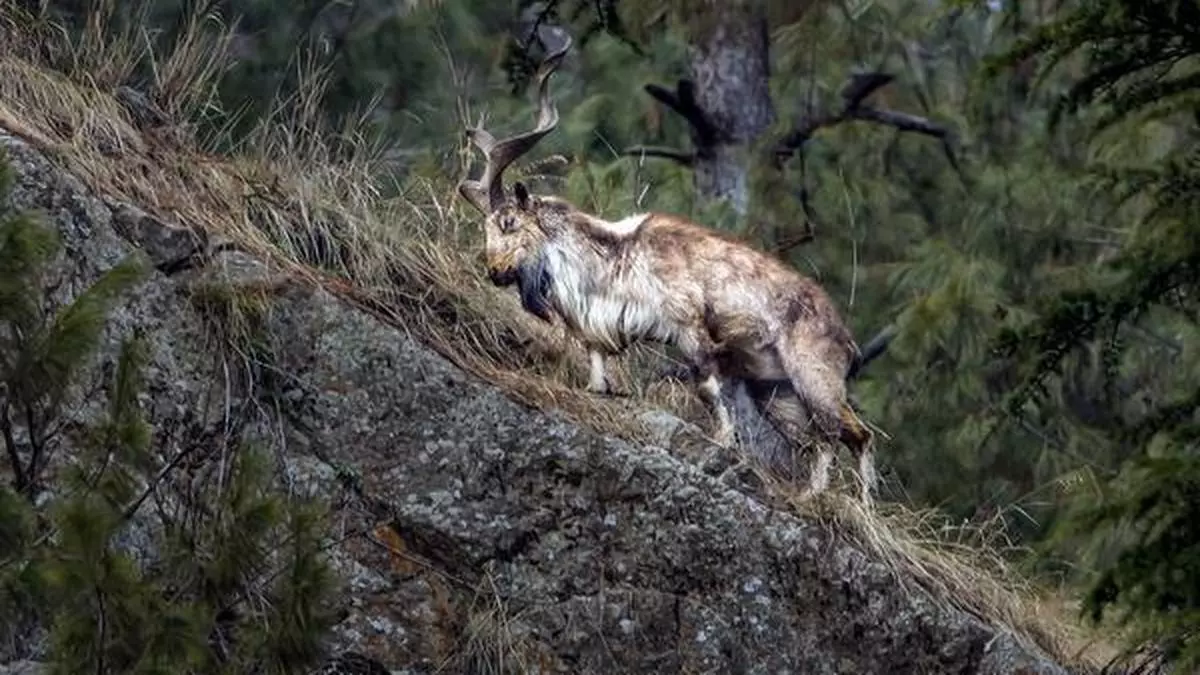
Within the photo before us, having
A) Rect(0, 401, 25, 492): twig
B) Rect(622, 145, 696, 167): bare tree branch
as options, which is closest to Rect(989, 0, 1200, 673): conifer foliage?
Rect(0, 401, 25, 492): twig

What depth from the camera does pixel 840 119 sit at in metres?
21.3

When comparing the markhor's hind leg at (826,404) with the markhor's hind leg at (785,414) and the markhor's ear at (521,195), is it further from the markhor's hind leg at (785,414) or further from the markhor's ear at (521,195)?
the markhor's ear at (521,195)

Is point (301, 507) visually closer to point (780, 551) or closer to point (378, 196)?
point (780, 551)

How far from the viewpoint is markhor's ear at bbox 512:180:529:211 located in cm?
1365

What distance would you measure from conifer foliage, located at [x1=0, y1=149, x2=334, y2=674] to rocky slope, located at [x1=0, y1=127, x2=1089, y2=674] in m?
2.04

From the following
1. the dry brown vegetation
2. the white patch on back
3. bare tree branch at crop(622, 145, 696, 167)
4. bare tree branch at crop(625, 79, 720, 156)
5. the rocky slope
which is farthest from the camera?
bare tree branch at crop(622, 145, 696, 167)

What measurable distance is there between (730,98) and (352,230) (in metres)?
8.40

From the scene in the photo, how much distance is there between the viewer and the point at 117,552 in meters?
9.65

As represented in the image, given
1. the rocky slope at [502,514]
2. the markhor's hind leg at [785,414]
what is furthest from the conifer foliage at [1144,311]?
the markhor's hind leg at [785,414]

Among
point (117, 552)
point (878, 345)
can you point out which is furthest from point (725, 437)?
point (878, 345)

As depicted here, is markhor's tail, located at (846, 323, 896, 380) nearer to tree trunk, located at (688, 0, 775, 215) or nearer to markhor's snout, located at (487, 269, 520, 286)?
tree trunk, located at (688, 0, 775, 215)

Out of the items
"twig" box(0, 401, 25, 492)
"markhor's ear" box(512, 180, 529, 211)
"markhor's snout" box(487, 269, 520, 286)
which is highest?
"twig" box(0, 401, 25, 492)

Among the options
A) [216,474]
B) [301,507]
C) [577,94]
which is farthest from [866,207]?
[301,507]

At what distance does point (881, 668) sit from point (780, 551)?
0.63 metres
